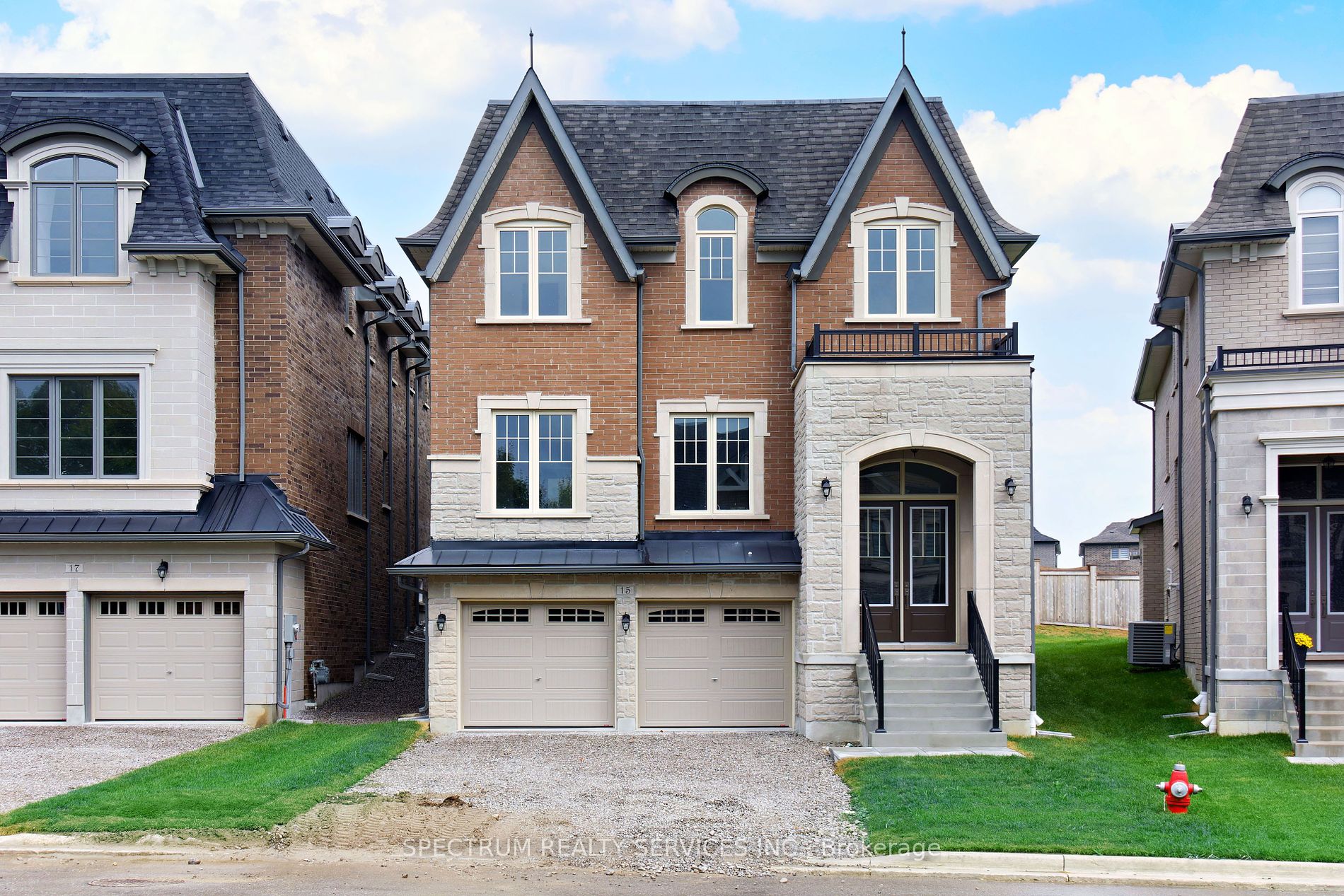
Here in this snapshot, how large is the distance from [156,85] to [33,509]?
8.33 metres

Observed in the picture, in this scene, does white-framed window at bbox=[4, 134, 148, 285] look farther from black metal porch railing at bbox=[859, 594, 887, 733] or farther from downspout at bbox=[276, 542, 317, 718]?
black metal porch railing at bbox=[859, 594, 887, 733]

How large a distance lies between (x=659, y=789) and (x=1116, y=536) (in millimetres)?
44280

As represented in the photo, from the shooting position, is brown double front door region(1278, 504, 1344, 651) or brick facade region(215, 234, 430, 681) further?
brick facade region(215, 234, 430, 681)

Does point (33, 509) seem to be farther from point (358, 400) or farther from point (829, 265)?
point (829, 265)

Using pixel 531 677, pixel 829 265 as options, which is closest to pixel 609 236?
pixel 829 265

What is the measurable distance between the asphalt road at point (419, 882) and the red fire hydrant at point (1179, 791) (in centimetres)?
168

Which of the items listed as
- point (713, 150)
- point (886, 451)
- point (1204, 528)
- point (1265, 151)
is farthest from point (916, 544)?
point (1265, 151)

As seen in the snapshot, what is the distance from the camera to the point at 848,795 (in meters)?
13.8

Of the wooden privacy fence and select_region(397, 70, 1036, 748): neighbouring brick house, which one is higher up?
select_region(397, 70, 1036, 748): neighbouring brick house

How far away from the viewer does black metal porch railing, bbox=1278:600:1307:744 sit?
15.8 m

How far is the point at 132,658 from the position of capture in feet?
65.6

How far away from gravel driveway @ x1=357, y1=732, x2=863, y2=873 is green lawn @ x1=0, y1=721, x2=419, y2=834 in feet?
1.90

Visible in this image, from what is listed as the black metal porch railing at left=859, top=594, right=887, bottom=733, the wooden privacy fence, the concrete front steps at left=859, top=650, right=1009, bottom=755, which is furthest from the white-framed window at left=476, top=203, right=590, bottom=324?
the wooden privacy fence

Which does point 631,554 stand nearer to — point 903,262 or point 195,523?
point 903,262
